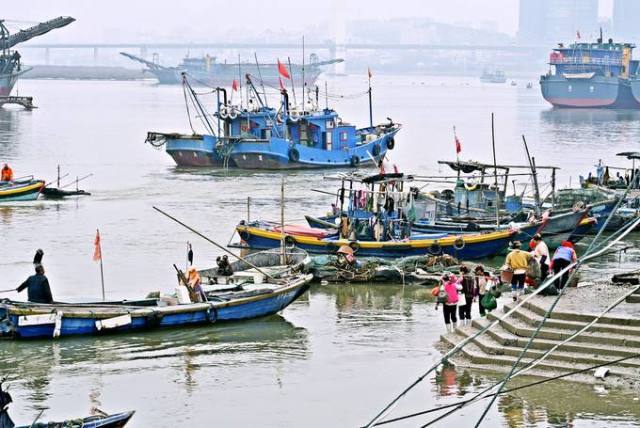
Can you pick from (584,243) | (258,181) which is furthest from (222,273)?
(258,181)

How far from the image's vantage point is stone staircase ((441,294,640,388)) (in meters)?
19.8

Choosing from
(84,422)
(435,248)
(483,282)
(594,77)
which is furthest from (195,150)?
(594,77)

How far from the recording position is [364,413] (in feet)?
62.1

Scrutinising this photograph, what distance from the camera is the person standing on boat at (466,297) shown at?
2273 centimetres

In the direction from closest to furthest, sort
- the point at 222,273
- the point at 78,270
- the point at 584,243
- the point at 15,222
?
1. the point at 222,273
2. the point at 78,270
3. the point at 584,243
4. the point at 15,222

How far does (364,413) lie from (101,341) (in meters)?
5.82

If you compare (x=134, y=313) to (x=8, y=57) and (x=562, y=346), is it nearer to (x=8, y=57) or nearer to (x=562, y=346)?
(x=562, y=346)

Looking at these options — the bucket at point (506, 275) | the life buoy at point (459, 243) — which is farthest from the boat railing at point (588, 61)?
the bucket at point (506, 275)

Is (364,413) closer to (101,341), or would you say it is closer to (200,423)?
(200,423)

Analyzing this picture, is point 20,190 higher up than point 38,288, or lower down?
higher up

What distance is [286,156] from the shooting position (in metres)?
57.4

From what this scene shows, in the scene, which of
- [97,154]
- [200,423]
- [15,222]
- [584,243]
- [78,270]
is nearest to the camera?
[200,423]

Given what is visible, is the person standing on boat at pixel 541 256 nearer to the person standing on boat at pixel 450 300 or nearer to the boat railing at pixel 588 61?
the person standing on boat at pixel 450 300

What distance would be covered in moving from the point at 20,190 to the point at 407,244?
55.1ft
